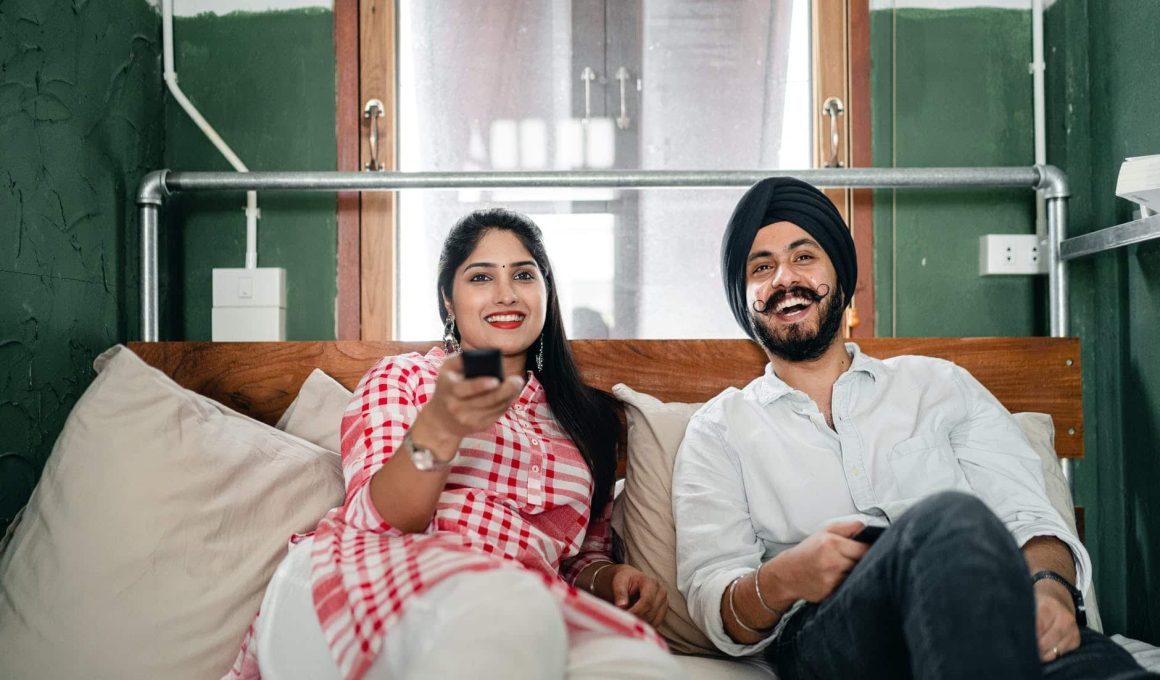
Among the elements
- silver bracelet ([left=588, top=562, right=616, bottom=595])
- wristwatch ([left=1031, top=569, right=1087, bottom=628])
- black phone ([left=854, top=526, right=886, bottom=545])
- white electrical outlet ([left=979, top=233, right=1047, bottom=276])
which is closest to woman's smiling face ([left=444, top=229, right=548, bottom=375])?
silver bracelet ([left=588, top=562, right=616, bottom=595])

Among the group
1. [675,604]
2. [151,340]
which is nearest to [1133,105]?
[675,604]

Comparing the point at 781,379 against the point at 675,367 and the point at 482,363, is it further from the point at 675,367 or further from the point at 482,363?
the point at 482,363

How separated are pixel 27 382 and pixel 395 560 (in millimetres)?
938

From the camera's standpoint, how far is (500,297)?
4.67 ft

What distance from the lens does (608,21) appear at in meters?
2.12

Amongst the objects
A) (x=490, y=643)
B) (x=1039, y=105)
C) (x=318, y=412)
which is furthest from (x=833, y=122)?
(x=490, y=643)

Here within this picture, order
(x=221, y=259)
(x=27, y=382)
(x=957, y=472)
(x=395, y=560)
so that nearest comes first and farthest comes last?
(x=395, y=560) → (x=957, y=472) → (x=27, y=382) → (x=221, y=259)

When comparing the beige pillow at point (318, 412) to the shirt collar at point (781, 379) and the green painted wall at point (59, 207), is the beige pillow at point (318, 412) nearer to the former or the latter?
the green painted wall at point (59, 207)

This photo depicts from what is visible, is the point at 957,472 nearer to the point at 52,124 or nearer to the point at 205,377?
the point at 205,377

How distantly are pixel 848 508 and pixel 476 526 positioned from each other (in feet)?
1.86

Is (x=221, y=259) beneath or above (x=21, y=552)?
above

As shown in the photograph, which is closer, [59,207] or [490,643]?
[490,643]

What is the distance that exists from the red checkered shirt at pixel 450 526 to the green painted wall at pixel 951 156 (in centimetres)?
103

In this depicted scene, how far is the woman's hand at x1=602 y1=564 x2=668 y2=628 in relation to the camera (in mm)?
1267
